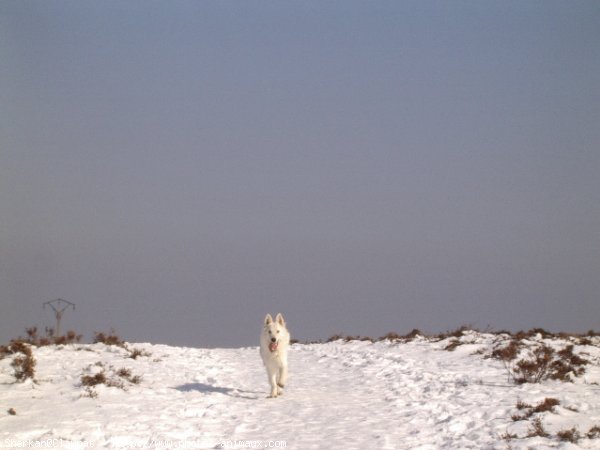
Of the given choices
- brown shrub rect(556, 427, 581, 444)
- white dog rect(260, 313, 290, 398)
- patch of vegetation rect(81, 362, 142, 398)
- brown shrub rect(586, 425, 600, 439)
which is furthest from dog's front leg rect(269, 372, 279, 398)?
brown shrub rect(586, 425, 600, 439)

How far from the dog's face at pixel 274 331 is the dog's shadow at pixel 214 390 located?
4.09 feet

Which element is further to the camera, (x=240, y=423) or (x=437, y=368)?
(x=437, y=368)

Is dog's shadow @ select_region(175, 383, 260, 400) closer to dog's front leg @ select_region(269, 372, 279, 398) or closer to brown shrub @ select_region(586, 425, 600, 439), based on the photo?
dog's front leg @ select_region(269, 372, 279, 398)

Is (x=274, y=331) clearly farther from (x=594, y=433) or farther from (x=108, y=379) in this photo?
(x=594, y=433)

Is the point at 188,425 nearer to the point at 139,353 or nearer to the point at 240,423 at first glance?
the point at 240,423

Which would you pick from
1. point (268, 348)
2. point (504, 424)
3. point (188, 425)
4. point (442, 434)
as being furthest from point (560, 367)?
point (188, 425)

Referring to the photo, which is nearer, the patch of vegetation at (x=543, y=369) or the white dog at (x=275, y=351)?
the white dog at (x=275, y=351)

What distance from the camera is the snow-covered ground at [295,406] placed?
877 cm

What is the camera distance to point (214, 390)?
1354 centimetres

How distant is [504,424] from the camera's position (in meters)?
9.38

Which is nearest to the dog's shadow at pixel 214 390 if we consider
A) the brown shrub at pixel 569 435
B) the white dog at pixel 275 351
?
the white dog at pixel 275 351

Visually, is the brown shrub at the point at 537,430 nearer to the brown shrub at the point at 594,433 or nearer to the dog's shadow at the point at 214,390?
the brown shrub at the point at 594,433

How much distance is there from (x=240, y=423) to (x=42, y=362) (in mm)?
7956

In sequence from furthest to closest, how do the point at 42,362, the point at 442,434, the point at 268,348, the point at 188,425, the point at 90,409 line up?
1. the point at 42,362
2. the point at 268,348
3. the point at 90,409
4. the point at 188,425
5. the point at 442,434
